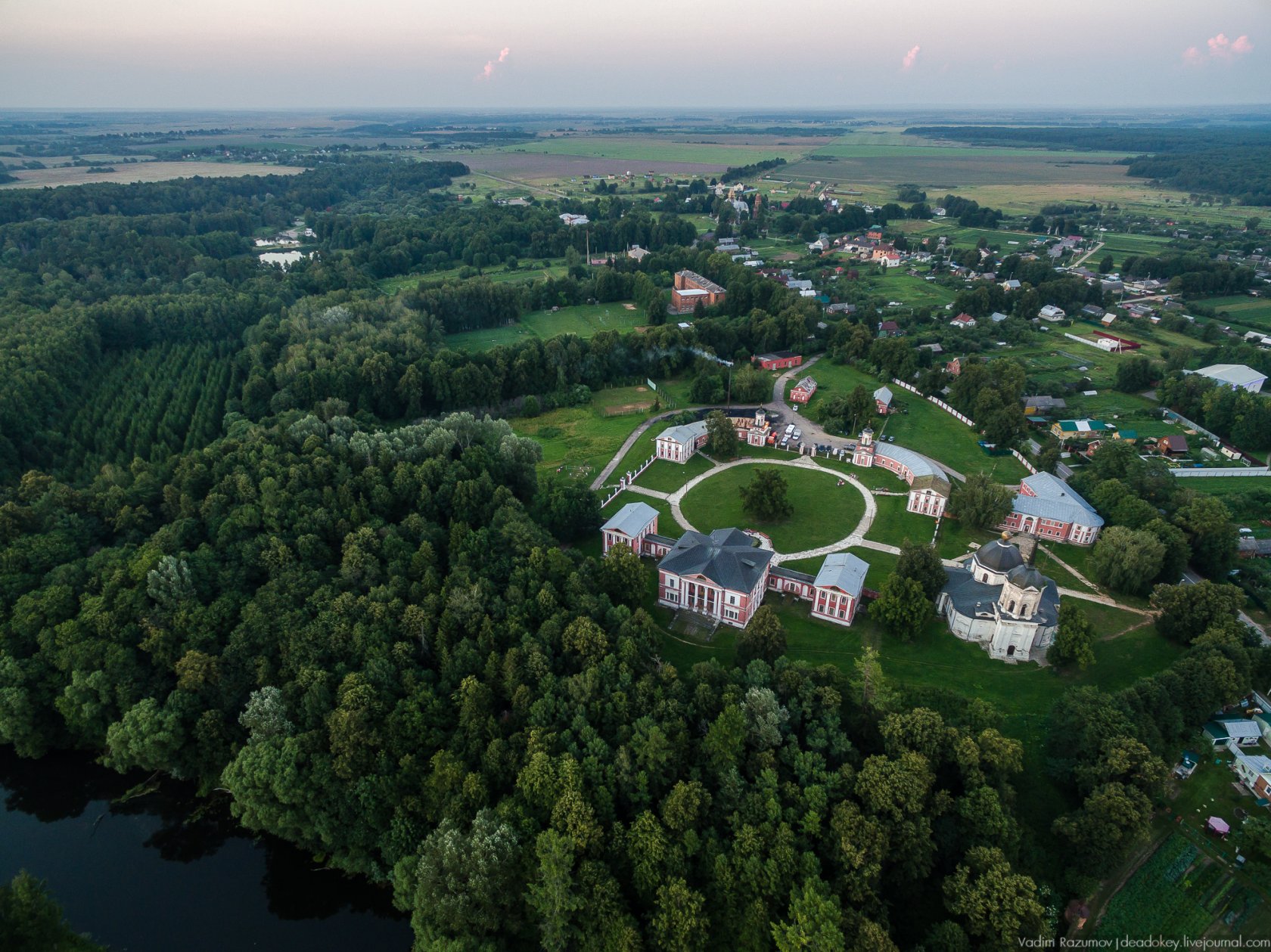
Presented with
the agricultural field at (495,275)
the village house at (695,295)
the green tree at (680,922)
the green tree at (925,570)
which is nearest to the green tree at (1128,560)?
the green tree at (925,570)

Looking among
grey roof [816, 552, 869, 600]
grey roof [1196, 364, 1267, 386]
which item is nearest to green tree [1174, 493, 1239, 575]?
grey roof [816, 552, 869, 600]

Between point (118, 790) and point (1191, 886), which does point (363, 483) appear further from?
point (1191, 886)

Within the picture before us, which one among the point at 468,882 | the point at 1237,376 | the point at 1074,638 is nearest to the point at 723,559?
the point at 1074,638

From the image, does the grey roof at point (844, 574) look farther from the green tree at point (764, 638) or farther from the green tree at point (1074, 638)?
the green tree at point (1074, 638)

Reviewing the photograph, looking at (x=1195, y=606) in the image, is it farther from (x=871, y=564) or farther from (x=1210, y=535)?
(x=871, y=564)

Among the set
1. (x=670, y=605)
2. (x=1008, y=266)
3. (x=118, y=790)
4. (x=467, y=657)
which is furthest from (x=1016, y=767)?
(x=1008, y=266)

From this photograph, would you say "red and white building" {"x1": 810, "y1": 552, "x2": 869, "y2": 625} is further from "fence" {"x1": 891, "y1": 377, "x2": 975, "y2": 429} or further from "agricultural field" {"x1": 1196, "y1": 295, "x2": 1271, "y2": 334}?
"agricultural field" {"x1": 1196, "y1": 295, "x2": 1271, "y2": 334}
